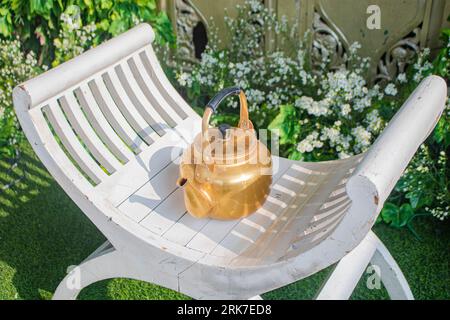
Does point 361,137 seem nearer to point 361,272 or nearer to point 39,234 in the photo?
point 361,272

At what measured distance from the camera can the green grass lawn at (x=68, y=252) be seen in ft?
7.14

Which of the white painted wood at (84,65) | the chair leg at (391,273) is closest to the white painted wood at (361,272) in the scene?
the chair leg at (391,273)

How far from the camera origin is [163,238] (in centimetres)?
152

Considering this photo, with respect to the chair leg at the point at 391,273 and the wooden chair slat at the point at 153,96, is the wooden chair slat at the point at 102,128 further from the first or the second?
the chair leg at the point at 391,273

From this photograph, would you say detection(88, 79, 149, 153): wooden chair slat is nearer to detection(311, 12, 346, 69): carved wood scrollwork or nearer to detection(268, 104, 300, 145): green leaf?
detection(268, 104, 300, 145): green leaf

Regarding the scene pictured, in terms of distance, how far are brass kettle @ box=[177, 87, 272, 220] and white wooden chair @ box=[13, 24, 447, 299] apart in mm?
61

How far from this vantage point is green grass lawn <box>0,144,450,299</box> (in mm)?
2176

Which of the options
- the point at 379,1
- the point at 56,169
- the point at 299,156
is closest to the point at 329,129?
the point at 299,156

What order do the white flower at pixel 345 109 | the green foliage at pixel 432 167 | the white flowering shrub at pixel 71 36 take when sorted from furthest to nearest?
the white flowering shrub at pixel 71 36
the white flower at pixel 345 109
the green foliage at pixel 432 167

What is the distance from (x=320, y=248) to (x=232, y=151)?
16.2 inches

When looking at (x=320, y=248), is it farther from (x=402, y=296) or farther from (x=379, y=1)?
(x=379, y=1)

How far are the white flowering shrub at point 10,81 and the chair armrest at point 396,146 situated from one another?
196 centimetres

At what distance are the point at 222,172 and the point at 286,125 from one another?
1.05m

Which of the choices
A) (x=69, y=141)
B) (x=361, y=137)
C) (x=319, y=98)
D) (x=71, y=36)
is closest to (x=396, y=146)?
(x=69, y=141)
